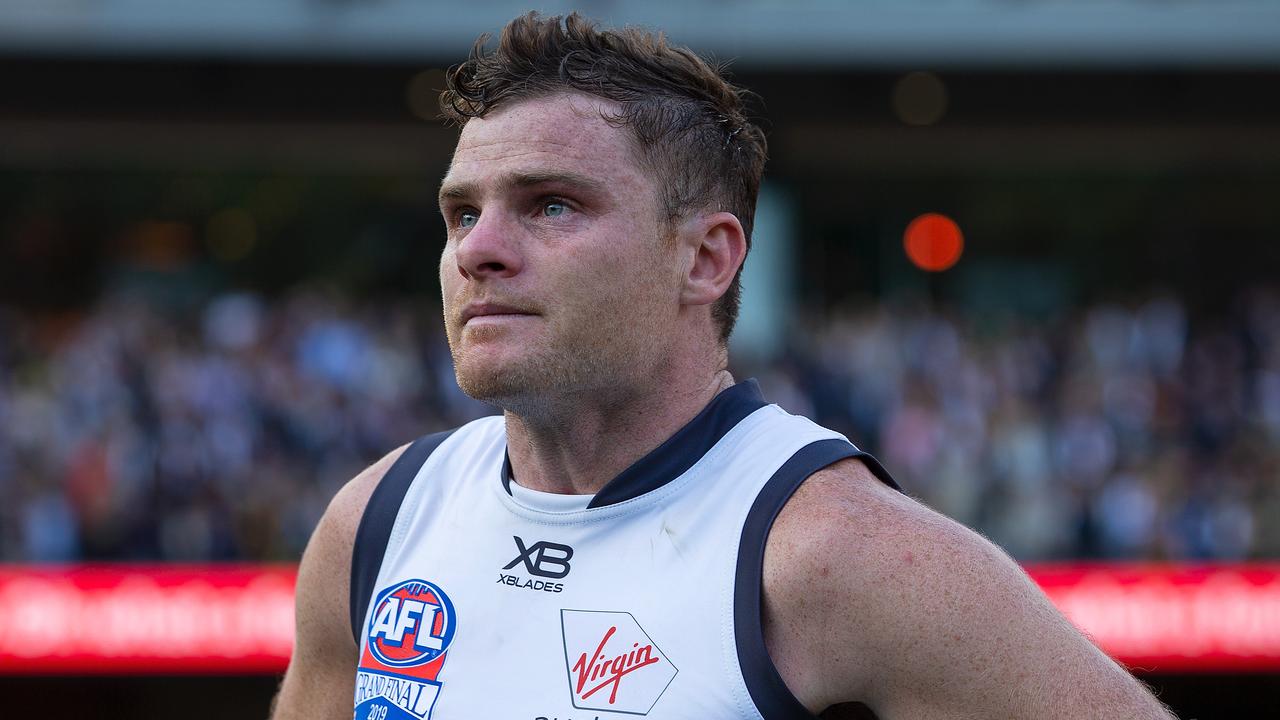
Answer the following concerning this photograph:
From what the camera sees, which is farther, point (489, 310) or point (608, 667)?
point (489, 310)

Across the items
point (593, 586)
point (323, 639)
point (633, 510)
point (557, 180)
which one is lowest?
point (323, 639)

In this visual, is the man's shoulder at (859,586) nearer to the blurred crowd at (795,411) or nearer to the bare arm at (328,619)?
the bare arm at (328,619)

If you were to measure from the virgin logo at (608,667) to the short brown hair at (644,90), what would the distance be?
66 cm

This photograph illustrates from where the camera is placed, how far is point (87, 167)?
1739cm

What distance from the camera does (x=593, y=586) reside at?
222 centimetres

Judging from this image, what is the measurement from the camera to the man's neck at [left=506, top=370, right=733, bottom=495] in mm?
2346

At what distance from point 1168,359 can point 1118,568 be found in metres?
4.36

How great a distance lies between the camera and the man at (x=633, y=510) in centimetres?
204

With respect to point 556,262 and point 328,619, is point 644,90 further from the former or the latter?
point 328,619

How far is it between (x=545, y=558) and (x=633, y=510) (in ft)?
0.52

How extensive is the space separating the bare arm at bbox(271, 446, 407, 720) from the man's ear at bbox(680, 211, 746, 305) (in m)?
0.64

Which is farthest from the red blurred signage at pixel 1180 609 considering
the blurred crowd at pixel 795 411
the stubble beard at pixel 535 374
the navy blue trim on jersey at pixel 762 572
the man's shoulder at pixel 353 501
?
the stubble beard at pixel 535 374

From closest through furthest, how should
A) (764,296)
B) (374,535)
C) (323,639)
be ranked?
(374,535) → (323,639) → (764,296)

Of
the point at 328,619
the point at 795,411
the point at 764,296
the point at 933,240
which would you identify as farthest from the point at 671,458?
the point at 933,240
